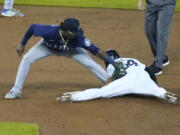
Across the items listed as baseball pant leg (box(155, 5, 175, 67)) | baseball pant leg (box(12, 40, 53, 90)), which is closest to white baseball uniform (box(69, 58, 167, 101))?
baseball pant leg (box(12, 40, 53, 90))

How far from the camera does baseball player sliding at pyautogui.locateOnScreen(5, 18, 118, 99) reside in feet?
26.9

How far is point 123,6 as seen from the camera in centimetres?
1603

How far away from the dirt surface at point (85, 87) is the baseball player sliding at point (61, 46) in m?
0.42

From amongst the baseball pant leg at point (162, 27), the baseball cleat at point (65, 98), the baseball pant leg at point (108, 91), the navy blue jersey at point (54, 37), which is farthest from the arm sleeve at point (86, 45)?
the baseball pant leg at point (162, 27)

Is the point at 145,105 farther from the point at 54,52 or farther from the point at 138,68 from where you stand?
the point at 54,52

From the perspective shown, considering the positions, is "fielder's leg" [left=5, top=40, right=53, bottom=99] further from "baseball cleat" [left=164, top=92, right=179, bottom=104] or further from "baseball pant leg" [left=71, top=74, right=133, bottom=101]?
"baseball cleat" [left=164, top=92, right=179, bottom=104]

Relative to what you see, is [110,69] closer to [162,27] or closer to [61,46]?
[61,46]

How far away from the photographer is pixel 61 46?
841 centimetres

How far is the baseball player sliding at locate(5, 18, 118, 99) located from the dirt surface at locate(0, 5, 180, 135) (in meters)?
0.42

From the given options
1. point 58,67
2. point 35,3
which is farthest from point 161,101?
point 35,3

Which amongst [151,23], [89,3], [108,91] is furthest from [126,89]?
[89,3]

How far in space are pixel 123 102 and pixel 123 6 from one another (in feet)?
25.7

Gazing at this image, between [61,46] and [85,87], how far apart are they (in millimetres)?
1210

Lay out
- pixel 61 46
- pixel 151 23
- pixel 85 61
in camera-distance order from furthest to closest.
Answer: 1. pixel 151 23
2. pixel 85 61
3. pixel 61 46
